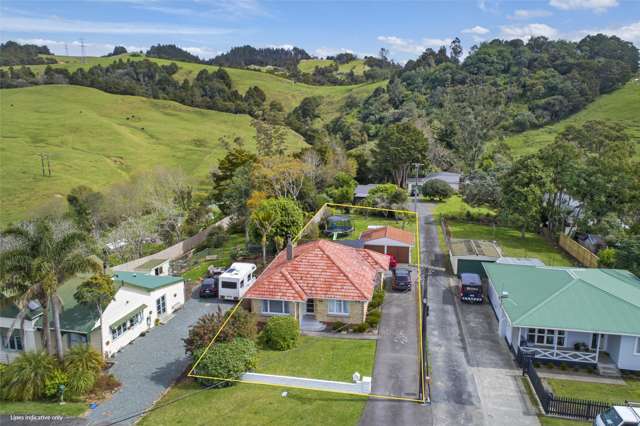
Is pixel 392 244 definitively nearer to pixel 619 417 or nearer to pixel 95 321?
pixel 95 321

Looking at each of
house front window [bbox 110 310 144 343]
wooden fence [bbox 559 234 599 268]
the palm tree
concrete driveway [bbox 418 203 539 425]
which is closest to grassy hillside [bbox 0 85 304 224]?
house front window [bbox 110 310 144 343]

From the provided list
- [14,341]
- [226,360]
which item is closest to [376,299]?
[226,360]

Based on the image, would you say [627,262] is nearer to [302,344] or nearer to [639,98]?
[302,344]

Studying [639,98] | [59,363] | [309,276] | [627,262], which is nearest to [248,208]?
[309,276]

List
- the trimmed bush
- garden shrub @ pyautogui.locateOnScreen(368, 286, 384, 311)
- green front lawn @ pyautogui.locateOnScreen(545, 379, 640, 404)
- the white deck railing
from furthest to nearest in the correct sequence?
the trimmed bush
garden shrub @ pyautogui.locateOnScreen(368, 286, 384, 311)
the white deck railing
green front lawn @ pyautogui.locateOnScreen(545, 379, 640, 404)

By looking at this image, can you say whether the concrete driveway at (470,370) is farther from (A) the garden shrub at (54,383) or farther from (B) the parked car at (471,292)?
(A) the garden shrub at (54,383)

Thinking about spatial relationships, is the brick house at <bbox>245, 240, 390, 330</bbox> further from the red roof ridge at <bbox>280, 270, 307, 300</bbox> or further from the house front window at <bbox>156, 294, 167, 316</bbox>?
the house front window at <bbox>156, 294, 167, 316</bbox>
